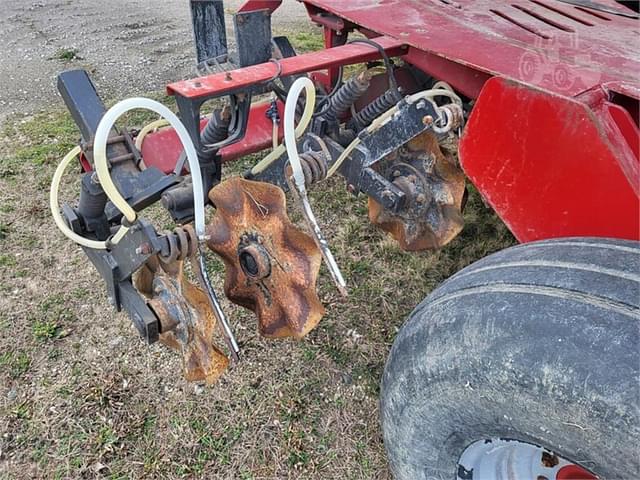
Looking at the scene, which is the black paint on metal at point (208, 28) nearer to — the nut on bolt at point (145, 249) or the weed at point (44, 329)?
the nut on bolt at point (145, 249)

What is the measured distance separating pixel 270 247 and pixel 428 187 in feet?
2.31

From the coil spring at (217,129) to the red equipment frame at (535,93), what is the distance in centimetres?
17

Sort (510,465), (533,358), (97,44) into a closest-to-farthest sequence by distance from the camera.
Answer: (533,358), (510,465), (97,44)

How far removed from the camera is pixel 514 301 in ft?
3.47

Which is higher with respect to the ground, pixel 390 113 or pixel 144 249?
pixel 390 113

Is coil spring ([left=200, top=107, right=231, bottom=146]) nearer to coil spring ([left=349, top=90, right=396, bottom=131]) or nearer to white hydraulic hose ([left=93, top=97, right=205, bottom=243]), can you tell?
white hydraulic hose ([left=93, top=97, right=205, bottom=243])

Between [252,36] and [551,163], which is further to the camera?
[252,36]

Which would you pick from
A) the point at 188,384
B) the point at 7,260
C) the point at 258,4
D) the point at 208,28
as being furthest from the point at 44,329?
the point at 258,4

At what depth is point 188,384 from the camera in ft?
6.54

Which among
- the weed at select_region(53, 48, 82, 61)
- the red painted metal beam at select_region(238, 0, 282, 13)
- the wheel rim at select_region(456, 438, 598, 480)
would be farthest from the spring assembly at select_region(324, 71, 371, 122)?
the weed at select_region(53, 48, 82, 61)

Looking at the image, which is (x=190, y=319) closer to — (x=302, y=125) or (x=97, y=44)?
(x=302, y=125)

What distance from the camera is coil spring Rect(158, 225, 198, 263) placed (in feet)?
4.48

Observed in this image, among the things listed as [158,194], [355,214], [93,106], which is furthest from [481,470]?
[355,214]

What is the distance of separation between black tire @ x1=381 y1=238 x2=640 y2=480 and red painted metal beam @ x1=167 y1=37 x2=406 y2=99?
0.70 m
